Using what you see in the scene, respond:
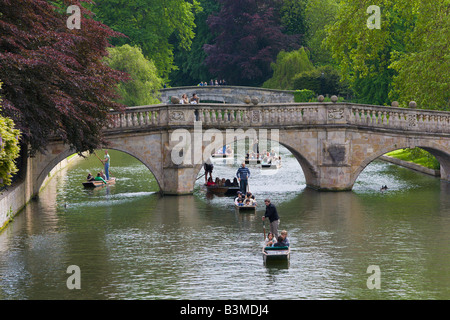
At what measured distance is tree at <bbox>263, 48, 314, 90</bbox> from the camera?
80.0 metres

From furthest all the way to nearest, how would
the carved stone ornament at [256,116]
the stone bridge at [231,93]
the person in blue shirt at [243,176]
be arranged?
the stone bridge at [231,93], the carved stone ornament at [256,116], the person in blue shirt at [243,176]

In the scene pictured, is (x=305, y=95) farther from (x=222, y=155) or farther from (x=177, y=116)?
(x=177, y=116)

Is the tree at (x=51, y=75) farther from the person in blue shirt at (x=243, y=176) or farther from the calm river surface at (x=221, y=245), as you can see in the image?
the person in blue shirt at (x=243, y=176)

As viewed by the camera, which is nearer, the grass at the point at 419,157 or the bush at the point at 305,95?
the grass at the point at 419,157

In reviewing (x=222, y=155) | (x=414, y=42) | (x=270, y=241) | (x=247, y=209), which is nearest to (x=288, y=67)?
(x=222, y=155)

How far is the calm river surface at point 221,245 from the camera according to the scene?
1925 cm

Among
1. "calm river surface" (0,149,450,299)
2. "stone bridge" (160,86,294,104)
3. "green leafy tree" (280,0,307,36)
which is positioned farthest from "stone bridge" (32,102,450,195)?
"green leafy tree" (280,0,307,36)

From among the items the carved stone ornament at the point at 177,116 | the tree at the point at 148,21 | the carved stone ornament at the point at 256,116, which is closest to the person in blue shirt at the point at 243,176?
the carved stone ornament at the point at 256,116

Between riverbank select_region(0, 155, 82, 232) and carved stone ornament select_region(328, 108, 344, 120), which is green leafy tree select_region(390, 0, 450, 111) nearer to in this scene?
carved stone ornament select_region(328, 108, 344, 120)

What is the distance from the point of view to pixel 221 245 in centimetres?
2416

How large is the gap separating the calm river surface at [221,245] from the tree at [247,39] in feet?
155

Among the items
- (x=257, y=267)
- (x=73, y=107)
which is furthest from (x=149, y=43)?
(x=257, y=267)

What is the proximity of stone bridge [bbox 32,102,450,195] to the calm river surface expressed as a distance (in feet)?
4.20

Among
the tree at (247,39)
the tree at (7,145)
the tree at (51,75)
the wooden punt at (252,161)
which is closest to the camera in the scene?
the tree at (7,145)
